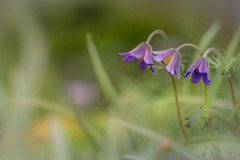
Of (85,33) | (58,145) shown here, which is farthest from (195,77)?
(85,33)

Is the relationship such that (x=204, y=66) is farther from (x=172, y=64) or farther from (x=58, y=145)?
(x=58, y=145)

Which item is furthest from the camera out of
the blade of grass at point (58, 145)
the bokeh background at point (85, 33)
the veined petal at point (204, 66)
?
the bokeh background at point (85, 33)

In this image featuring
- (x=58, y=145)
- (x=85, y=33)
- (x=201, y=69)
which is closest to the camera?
(x=201, y=69)

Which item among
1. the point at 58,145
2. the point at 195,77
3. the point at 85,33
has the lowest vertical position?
the point at 58,145

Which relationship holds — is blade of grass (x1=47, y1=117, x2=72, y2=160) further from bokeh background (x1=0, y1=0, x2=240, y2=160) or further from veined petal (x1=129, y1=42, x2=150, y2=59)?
bokeh background (x1=0, y1=0, x2=240, y2=160)

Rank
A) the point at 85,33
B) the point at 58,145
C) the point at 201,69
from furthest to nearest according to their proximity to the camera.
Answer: the point at 85,33 → the point at 58,145 → the point at 201,69

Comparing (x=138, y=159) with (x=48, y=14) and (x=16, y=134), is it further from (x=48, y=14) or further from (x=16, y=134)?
(x=48, y=14)

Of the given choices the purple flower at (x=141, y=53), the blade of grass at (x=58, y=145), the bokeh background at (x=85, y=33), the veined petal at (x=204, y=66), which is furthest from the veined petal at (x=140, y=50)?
the bokeh background at (x=85, y=33)

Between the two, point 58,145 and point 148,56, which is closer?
point 148,56

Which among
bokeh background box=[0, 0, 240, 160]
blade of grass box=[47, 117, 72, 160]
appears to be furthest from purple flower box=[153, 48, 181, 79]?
bokeh background box=[0, 0, 240, 160]

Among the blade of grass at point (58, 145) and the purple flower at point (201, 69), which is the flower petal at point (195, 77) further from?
the blade of grass at point (58, 145)

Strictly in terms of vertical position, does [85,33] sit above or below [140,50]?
above
